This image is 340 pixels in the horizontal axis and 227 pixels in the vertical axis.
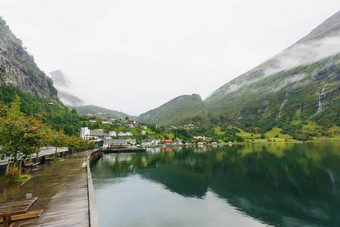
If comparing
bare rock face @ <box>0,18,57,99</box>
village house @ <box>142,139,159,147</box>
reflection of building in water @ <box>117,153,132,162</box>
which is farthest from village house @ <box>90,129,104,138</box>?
reflection of building in water @ <box>117,153,132,162</box>

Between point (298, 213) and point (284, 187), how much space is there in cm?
1008

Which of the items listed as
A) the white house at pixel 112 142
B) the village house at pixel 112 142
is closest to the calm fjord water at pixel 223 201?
the village house at pixel 112 142

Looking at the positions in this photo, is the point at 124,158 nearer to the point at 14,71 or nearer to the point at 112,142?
the point at 112,142

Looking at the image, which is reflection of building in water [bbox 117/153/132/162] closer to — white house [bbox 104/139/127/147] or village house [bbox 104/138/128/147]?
village house [bbox 104/138/128/147]

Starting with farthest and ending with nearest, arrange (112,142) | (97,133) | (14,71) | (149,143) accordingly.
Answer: (149,143) < (97,133) < (112,142) < (14,71)

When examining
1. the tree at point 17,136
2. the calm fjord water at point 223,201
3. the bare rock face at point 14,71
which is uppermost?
the bare rock face at point 14,71

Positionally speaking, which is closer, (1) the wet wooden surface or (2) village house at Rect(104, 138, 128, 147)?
(1) the wet wooden surface

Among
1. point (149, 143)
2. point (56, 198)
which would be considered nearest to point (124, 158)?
point (56, 198)

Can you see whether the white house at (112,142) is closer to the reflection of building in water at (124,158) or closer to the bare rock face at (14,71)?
the bare rock face at (14,71)

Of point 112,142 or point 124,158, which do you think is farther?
point 112,142

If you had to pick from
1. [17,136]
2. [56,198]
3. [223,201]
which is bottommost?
[223,201]

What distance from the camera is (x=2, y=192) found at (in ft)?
Result: 41.2

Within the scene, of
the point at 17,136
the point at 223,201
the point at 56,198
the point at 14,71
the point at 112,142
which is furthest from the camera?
the point at 112,142

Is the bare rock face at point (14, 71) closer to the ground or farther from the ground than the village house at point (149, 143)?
farther from the ground
